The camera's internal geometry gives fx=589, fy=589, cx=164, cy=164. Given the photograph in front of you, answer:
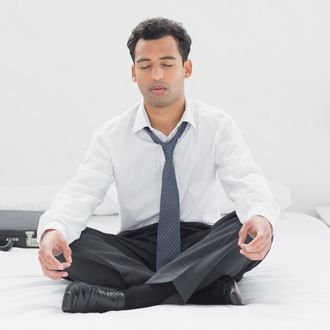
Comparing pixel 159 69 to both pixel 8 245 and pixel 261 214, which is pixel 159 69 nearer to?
pixel 261 214

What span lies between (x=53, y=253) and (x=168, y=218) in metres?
0.34

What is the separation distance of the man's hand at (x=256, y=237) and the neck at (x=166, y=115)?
17.2 inches

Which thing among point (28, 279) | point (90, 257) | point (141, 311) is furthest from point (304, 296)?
point (28, 279)

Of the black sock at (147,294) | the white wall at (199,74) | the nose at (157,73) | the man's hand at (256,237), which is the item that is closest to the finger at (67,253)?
the black sock at (147,294)

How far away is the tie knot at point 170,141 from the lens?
5.19 feet

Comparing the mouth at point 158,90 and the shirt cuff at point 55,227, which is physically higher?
the mouth at point 158,90

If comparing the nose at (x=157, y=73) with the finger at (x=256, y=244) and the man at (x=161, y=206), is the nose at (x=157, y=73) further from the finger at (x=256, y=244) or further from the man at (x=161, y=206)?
the finger at (x=256, y=244)

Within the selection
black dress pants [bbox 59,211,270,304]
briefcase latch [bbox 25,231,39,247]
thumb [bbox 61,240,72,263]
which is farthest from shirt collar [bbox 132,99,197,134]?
briefcase latch [bbox 25,231,39,247]

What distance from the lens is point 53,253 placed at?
4.40 ft

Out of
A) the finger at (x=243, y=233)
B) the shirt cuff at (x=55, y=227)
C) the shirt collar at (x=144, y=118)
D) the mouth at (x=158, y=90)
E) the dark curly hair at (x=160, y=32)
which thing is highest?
the dark curly hair at (x=160, y=32)

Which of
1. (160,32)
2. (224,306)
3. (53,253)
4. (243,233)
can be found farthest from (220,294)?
(160,32)

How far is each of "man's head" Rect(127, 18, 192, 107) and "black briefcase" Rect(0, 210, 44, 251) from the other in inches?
26.2

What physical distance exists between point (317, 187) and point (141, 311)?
1760mm

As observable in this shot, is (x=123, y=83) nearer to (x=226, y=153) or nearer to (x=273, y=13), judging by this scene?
(x=273, y=13)
